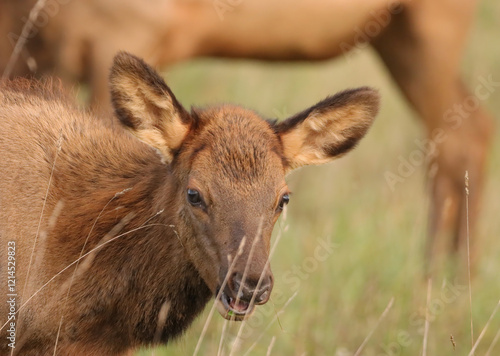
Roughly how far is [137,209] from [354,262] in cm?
381

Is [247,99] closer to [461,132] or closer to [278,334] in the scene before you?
[461,132]

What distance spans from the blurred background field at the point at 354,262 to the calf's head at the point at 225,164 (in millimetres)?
455

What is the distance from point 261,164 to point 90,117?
1.60 metres

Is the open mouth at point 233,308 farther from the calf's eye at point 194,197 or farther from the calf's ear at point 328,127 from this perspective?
the calf's ear at point 328,127

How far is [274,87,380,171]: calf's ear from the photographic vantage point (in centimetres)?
582

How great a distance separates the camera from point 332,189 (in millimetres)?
12297

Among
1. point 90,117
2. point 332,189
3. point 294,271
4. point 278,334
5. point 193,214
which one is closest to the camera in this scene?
point 193,214

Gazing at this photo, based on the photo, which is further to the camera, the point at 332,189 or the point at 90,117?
the point at 332,189

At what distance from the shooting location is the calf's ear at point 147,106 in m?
5.48

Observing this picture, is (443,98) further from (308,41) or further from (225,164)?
(225,164)

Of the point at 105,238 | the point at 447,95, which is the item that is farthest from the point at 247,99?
the point at 105,238

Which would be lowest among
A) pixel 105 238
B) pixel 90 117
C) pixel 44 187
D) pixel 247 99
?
pixel 105 238

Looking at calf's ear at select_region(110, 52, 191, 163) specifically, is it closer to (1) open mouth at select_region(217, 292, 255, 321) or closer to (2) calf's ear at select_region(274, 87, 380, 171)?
(2) calf's ear at select_region(274, 87, 380, 171)

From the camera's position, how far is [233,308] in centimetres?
491
